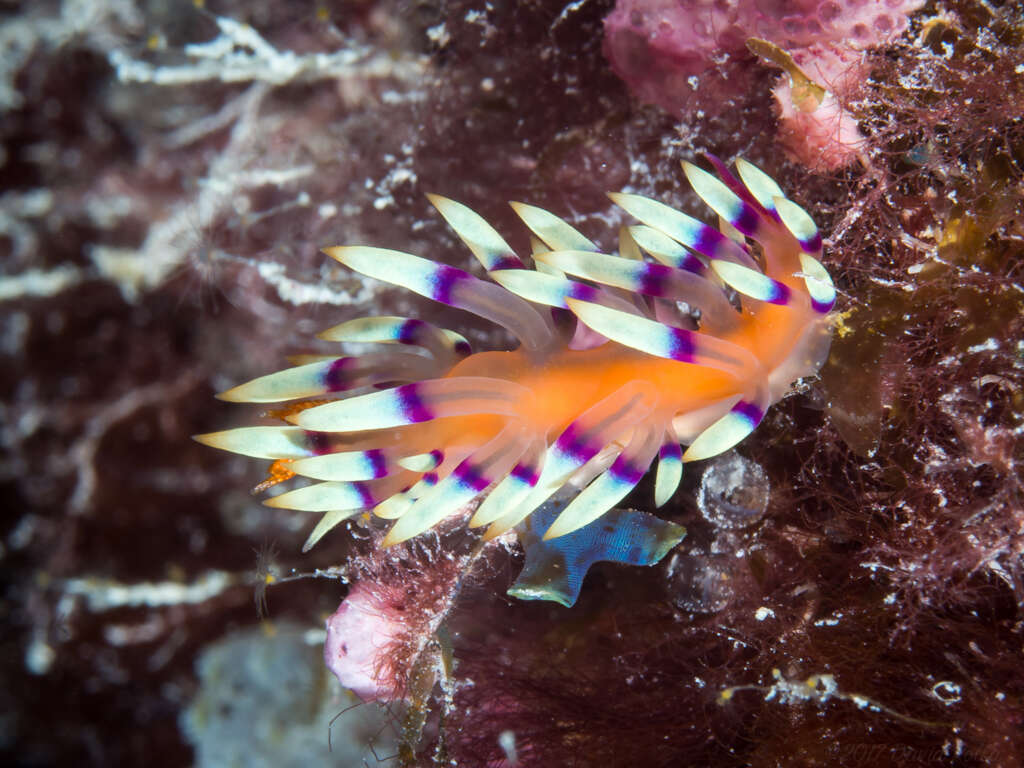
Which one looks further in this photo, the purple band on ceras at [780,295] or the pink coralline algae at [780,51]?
the pink coralline algae at [780,51]

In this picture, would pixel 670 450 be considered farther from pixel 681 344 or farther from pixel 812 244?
pixel 812 244

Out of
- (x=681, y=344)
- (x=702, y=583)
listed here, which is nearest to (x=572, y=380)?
(x=681, y=344)

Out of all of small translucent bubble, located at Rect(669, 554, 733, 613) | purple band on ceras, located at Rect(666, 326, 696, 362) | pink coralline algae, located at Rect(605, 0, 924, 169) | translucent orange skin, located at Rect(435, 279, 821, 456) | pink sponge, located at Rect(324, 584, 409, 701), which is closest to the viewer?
purple band on ceras, located at Rect(666, 326, 696, 362)

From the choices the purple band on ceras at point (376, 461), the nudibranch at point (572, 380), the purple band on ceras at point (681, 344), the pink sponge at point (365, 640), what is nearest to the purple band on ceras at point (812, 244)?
the nudibranch at point (572, 380)

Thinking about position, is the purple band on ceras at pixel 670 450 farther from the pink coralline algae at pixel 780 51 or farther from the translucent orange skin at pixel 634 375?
the pink coralline algae at pixel 780 51

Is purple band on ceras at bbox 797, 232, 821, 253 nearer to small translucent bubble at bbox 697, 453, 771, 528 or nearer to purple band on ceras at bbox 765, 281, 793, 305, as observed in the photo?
purple band on ceras at bbox 765, 281, 793, 305

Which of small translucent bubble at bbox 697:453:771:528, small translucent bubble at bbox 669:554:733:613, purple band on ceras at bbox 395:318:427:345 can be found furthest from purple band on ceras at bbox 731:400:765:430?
purple band on ceras at bbox 395:318:427:345
